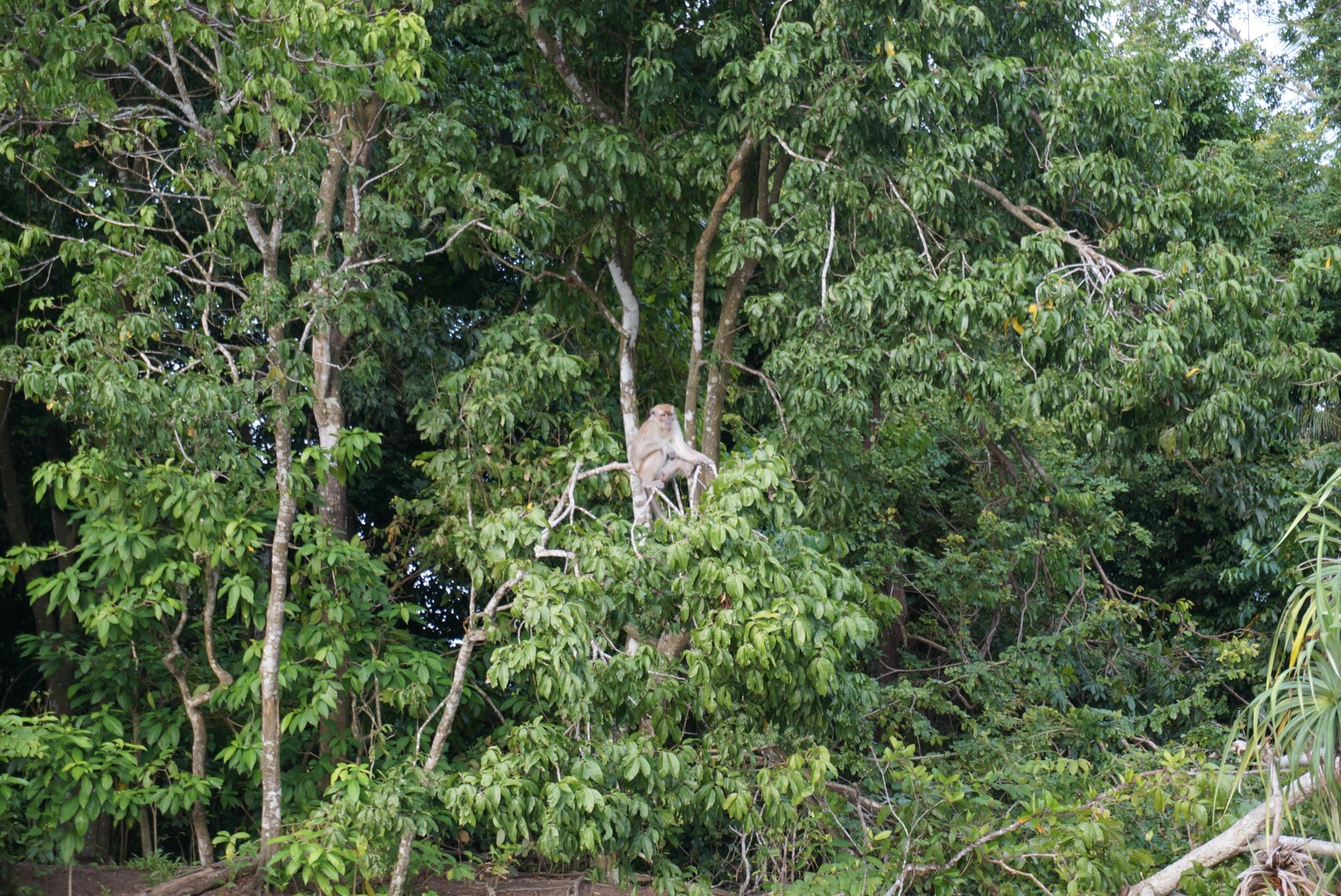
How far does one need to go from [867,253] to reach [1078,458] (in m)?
4.78

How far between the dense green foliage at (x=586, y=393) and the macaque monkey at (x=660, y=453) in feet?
0.85

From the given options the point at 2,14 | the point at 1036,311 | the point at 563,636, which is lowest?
the point at 563,636

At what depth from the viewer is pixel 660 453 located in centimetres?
702

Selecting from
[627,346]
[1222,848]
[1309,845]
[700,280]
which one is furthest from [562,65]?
[1309,845]

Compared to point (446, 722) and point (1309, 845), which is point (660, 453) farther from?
point (1309, 845)

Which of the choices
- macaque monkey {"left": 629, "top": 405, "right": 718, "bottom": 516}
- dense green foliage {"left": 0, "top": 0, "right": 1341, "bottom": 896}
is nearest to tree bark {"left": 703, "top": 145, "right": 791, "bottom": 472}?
dense green foliage {"left": 0, "top": 0, "right": 1341, "bottom": 896}

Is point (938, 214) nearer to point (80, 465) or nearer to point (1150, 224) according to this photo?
point (1150, 224)

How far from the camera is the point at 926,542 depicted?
1134 cm

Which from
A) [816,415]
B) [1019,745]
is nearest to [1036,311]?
[816,415]

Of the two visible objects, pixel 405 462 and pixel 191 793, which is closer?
pixel 191 793

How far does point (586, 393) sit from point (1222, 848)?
14.8 feet

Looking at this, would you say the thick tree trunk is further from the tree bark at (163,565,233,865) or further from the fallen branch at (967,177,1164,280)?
the fallen branch at (967,177,1164,280)

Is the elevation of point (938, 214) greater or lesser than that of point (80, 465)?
greater

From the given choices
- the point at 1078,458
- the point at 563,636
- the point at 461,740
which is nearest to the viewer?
the point at 563,636
